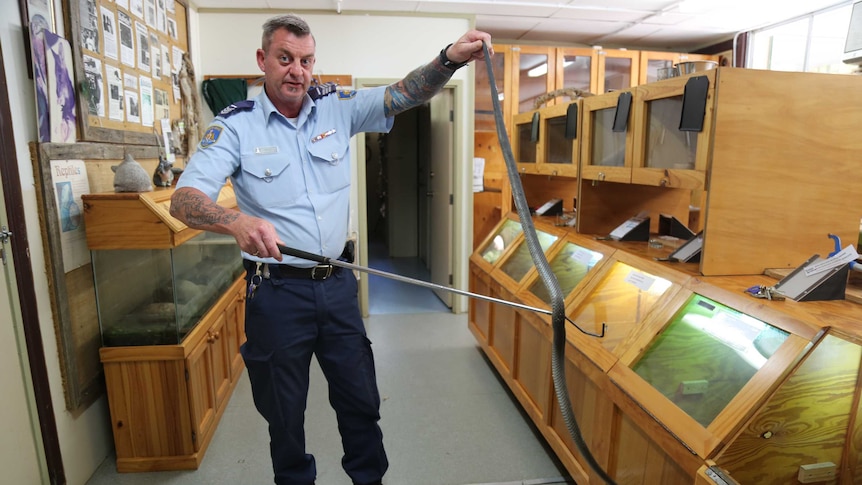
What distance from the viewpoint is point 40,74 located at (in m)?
1.99

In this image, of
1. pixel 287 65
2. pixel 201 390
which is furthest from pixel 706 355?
pixel 201 390

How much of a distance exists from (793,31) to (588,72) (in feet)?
5.81

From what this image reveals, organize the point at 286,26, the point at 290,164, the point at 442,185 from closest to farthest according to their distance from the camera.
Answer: the point at 286,26, the point at 290,164, the point at 442,185

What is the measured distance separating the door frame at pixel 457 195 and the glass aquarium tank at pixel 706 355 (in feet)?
9.50

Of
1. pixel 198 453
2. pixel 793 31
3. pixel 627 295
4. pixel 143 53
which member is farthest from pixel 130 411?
pixel 793 31

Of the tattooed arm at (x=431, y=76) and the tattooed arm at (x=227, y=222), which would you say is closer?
the tattooed arm at (x=227, y=222)

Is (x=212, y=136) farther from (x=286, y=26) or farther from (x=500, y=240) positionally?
(x=500, y=240)

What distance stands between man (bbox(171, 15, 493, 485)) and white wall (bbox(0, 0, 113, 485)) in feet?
2.80

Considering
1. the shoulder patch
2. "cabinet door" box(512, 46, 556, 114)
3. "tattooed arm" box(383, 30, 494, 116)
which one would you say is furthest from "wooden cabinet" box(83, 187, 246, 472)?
"cabinet door" box(512, 46, 556, 114)

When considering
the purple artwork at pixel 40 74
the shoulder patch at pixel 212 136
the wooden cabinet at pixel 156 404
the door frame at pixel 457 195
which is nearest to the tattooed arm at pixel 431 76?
the shoulder patch at pixel 212 136

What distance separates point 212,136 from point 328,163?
0.37m

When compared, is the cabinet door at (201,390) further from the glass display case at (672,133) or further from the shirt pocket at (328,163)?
the glass display case at (672,133)

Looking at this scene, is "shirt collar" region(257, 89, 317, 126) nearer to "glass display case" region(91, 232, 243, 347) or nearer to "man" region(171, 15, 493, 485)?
"man" region(171, 15, 493, 485)

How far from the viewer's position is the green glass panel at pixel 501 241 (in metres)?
3.43
